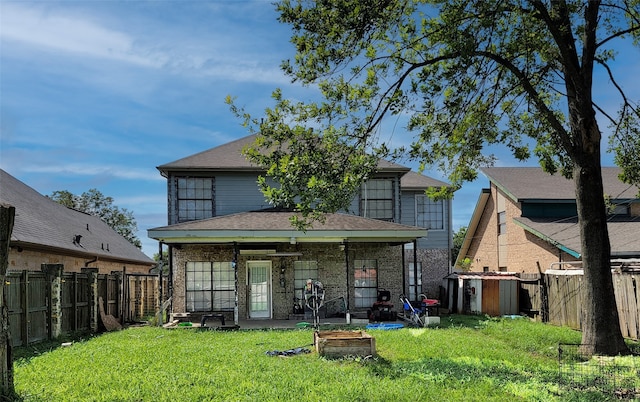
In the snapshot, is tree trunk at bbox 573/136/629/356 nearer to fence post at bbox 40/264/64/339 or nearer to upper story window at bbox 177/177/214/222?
fence post at bbox 40/264/64/339

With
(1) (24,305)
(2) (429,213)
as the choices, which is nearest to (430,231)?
(2) (429,213)

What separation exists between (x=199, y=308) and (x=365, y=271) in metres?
6.01

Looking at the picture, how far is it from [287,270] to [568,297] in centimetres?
908

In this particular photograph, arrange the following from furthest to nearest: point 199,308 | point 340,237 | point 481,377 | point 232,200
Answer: point 232,200 → point 199,308 → point 340,237 → point 481,377

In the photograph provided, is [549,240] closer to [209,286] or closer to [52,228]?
[209,286]

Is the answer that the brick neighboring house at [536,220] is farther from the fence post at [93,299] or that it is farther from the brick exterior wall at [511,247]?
the fence post at [93,299]

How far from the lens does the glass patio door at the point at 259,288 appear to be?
19.8 m

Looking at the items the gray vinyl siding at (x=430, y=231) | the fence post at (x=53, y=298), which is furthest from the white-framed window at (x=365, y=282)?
the fence post at (x=53, y=298)

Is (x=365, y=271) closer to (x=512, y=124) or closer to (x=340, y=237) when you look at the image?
(x=340, y=237)

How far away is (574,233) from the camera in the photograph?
20.3 meters

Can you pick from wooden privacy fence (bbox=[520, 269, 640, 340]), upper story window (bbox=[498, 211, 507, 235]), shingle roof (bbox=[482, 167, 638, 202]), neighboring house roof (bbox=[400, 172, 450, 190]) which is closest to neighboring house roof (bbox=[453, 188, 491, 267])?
shingle roof (bbox=[482, 167, 638, 202])

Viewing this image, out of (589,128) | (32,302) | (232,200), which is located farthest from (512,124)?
(32,302)

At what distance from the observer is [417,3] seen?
1296 cm

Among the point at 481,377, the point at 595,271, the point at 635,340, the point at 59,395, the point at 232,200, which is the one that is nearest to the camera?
the point at 59,395
